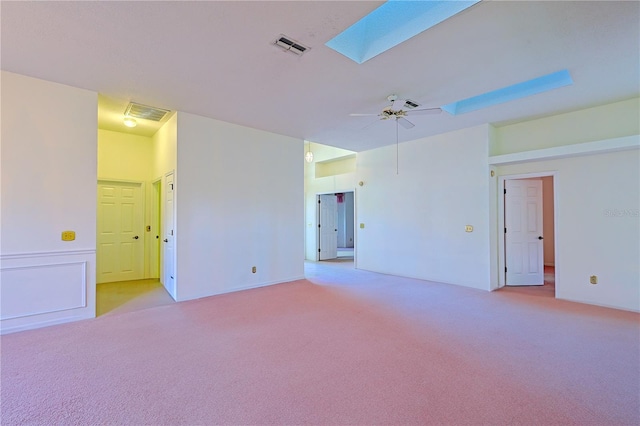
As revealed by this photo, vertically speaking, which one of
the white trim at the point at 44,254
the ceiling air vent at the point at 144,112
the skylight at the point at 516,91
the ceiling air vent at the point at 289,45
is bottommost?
the white trim at the point at 44,254

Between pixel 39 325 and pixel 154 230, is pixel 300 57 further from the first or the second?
pixel 154 230

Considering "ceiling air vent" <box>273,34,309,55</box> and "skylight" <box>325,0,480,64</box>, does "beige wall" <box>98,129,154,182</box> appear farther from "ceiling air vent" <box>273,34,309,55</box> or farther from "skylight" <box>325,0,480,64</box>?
"skylight" <box>325,0,480,64</box>

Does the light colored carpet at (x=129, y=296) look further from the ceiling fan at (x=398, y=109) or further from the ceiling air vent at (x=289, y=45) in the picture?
the ceiling fan at (x=398, y=109)

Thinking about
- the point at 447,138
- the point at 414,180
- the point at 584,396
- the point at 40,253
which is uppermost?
the point at 447,138

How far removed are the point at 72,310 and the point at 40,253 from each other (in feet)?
2.53

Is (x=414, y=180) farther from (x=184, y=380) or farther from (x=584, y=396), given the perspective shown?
(x=184, y=380)

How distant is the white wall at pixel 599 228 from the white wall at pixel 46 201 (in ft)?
22.1

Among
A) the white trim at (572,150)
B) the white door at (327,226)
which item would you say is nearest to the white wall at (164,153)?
the white door at (327,226)

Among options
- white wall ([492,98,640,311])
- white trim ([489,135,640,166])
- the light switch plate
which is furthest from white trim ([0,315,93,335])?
white wall ([492,98,640,311])

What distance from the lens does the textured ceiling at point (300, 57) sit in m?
2.24

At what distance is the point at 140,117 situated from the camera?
4.62 m

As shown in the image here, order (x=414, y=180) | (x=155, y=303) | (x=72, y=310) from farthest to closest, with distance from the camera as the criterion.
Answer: (x=414, y=180)
(x=155, y=303)
(x=72, y=310)

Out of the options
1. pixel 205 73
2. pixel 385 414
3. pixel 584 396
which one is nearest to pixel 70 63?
pixel 205 73

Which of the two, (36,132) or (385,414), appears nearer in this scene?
(385,414)
